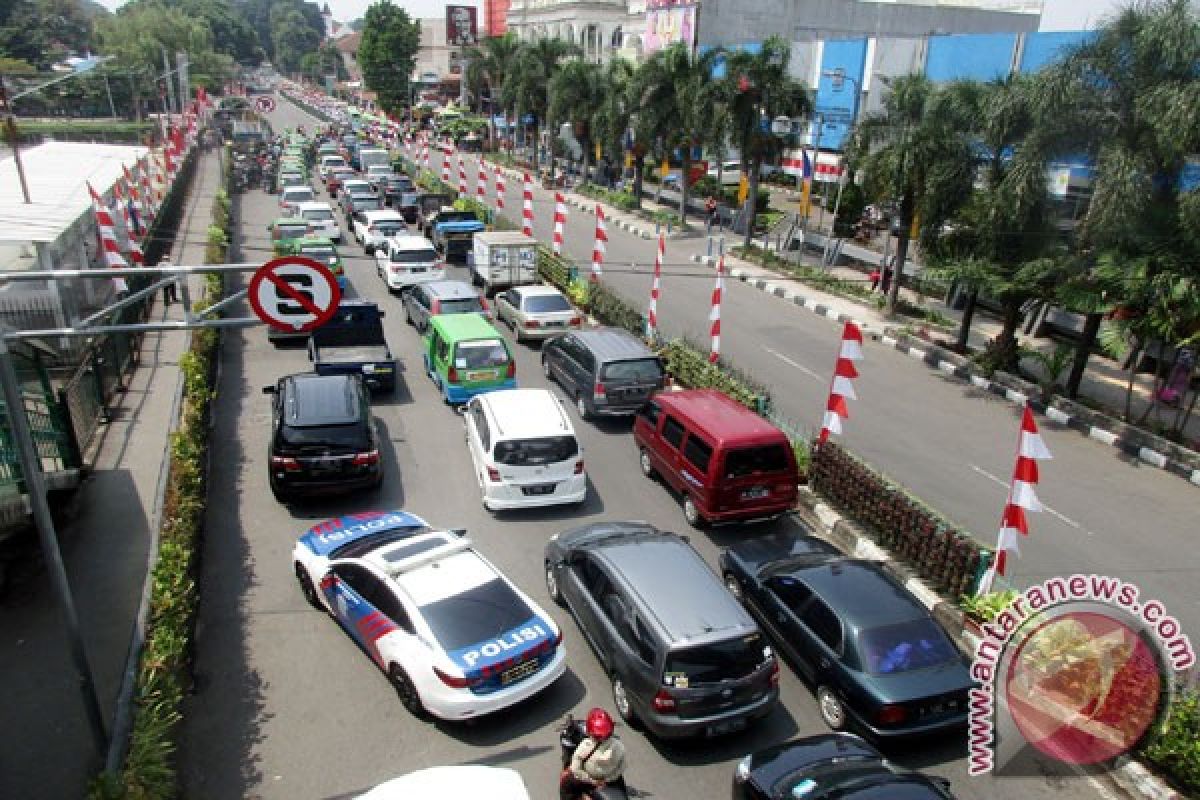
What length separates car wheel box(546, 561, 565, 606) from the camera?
10781 millimetres

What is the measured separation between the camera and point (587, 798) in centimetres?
701

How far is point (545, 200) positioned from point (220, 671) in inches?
1675

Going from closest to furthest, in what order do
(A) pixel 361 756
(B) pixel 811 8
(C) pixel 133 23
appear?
(A) pixel 361 756 → (B) pixel 811 8 → (C) pixel 133 23

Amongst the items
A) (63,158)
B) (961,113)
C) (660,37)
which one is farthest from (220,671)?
(660,37)

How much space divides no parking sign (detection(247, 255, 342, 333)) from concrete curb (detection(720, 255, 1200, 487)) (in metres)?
10.1

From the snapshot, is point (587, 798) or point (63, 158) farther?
point (63, 158)

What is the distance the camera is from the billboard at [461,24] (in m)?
103

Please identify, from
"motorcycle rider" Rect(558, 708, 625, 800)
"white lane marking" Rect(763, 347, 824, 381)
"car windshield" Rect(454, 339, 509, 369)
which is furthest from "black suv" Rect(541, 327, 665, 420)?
"motorcycle rider" Rect(558, 708, 625, 800)

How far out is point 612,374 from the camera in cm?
1602

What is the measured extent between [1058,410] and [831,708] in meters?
12.7

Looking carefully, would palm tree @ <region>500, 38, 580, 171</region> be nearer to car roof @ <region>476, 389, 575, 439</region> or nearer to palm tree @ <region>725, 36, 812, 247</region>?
palm tree @ <region>725, 36, 812, 247</region>

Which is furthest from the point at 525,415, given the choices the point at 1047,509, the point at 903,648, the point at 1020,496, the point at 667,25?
the point at 667,25

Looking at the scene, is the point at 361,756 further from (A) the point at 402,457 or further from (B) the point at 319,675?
(A) the point at 402,457

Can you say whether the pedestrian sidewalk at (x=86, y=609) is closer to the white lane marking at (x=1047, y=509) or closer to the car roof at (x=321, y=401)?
the car roof at (x=321, y=401)
